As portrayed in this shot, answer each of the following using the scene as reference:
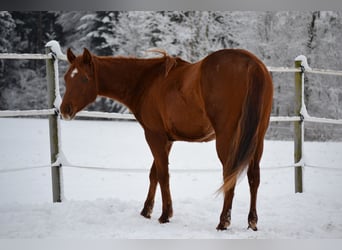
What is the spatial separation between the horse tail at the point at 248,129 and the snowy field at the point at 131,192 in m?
0.29

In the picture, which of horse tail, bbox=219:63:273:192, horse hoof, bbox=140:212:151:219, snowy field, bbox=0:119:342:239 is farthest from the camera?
horse hoof, bbox=140:212:151:219

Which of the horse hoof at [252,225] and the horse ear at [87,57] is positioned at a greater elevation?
the horse ear at [87,57]

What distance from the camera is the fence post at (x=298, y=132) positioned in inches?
150

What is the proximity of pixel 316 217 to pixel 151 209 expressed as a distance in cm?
130

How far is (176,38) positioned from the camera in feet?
11.7

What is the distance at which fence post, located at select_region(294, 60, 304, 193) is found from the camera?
3807 mm

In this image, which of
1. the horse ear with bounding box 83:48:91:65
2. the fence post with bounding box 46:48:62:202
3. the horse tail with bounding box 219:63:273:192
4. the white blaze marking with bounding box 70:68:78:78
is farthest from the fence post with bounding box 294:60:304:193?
the fence post with bounding box 46:48:62:202

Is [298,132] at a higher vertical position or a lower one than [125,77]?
lower

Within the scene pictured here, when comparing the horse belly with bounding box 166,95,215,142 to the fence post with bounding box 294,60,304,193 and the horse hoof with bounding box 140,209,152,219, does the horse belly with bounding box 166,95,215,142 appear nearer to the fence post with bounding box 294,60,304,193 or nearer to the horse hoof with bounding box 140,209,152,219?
the horse hoof with bounding box 140,209,152,219

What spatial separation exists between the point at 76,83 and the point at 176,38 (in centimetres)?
112

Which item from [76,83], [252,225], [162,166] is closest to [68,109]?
[76,83]

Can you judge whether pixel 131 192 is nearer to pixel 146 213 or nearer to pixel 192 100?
pixel 146 213

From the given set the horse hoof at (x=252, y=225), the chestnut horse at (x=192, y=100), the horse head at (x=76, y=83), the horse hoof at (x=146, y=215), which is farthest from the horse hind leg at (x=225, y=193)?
the horse head at (x=76, y=83)

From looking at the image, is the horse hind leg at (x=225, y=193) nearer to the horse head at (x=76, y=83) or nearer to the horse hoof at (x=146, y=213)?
the horse hoof at (x=146, y=213)
